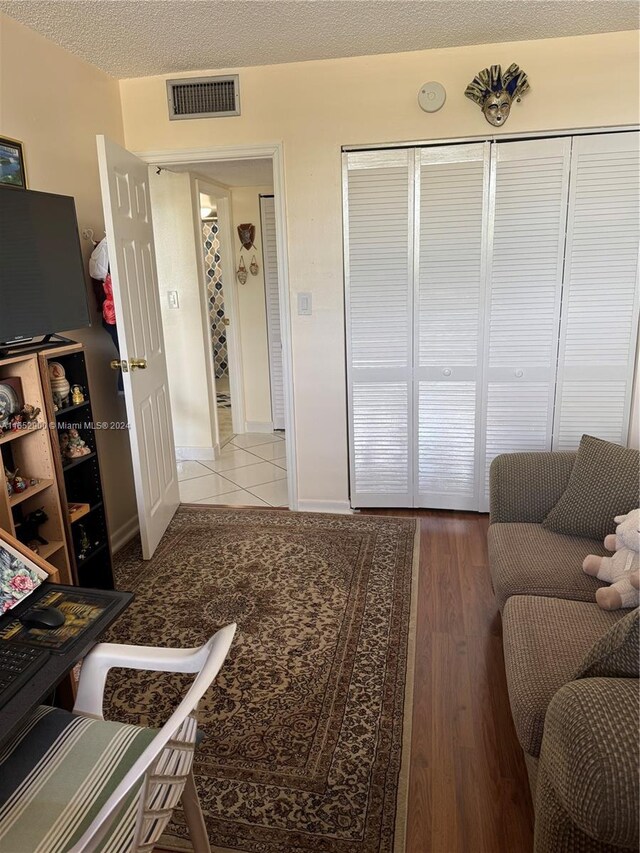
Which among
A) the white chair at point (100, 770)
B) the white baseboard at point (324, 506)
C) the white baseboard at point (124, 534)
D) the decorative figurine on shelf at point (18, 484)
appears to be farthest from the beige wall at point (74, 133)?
the white chair at point (100, 770)

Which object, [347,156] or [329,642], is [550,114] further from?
[329,642]

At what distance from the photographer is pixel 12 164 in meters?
2.34

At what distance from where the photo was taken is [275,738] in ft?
5.94

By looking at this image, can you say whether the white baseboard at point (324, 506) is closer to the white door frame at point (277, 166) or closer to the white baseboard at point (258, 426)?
the white door frame at point (277, 166)

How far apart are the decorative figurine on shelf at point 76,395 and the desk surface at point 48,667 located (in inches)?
43.5

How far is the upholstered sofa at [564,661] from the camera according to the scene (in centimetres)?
98

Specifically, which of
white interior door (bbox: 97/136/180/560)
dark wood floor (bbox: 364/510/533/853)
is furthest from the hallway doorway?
dark wood floor (bbox: 364/510/533/853)

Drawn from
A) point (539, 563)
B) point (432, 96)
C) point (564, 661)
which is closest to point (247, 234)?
point (432, 96)

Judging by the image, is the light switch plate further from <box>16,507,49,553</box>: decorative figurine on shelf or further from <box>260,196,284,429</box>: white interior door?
<box>16,507,49,553</box>: decorative figurine on shelf

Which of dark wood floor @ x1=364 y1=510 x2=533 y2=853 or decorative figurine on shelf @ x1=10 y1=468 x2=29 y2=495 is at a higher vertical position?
decorative figurine on shelf @ x1=10 y1=468 x2=29 y2=495

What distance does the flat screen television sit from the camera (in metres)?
2.00

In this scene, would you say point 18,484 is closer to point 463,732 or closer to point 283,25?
point 463,732

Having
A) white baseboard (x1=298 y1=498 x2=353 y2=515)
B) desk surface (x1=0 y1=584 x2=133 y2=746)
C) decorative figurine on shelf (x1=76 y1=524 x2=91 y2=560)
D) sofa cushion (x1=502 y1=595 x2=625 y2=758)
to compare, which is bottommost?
white baseboard (x1=298 y1=498 x2=353 y2=515)

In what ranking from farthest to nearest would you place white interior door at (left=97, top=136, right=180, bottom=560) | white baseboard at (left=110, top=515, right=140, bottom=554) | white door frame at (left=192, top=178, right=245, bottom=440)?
white door frame at (left=192, top=178, right=245, bottom=440)
white baseboard at (left=110, top=515, right=140, bottom=554)
white interior door at (left=97, top=136, right=180, bottom=560)
